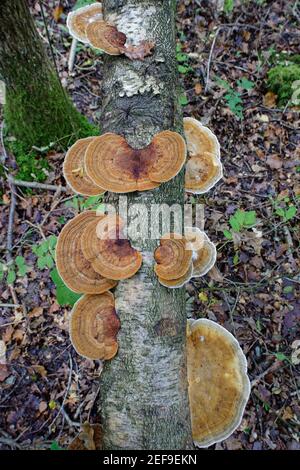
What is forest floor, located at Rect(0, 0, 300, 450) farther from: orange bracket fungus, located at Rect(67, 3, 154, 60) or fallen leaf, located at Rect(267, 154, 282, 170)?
orange bracket fungus, located at Rect(67, 3, 154, 60)

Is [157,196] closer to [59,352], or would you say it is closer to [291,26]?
[59,352]

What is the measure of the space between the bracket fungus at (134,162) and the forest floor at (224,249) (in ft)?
5.13

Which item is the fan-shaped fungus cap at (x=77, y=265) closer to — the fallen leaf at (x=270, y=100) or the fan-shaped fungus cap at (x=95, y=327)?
the fan-shaped fungus cap at (x=95, y=327)

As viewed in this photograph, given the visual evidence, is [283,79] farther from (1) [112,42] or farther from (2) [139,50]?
(1) [112,42]

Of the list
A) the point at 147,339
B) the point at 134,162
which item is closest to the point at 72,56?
the point at 134,162

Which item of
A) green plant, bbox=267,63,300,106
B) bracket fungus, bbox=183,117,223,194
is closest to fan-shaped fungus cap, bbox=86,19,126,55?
bracket fungus, bbox=183,117,223,194

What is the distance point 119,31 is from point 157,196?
5.60 feet

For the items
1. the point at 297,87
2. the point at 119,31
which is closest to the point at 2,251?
the point at 119,31

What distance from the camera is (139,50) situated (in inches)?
128

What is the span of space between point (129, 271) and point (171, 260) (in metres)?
0.33

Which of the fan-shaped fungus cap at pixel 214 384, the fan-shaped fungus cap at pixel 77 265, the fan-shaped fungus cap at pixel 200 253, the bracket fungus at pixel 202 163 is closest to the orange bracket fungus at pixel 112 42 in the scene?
the bracket fungus at pixel 202 163

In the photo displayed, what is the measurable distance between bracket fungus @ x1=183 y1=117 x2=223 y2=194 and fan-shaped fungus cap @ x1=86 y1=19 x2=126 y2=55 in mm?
1117

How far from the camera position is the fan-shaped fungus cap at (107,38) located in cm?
319

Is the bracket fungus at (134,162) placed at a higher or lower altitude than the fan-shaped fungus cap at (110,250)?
higher
